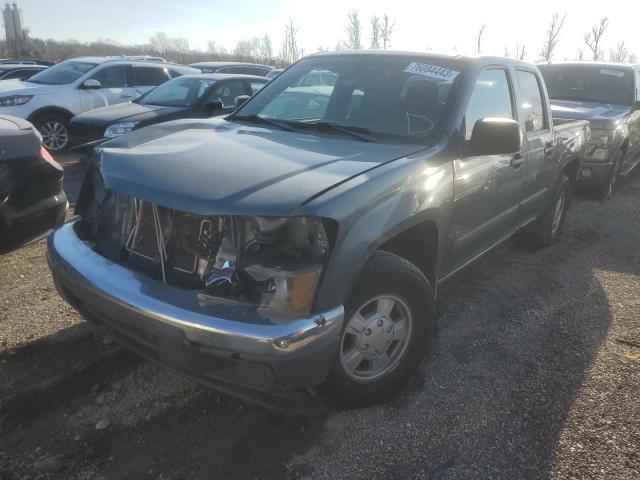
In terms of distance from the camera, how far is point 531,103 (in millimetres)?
4199

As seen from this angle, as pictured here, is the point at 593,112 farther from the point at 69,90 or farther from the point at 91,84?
the point at 69,90

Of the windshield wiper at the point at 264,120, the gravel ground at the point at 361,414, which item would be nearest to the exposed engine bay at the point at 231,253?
the gravel ground at the point at 361,414

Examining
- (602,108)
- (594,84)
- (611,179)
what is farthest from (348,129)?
(594,84)

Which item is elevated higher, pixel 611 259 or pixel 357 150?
pixel 357 150

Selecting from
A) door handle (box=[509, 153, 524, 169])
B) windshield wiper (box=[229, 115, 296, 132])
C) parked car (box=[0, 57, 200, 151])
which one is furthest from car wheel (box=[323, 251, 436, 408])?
parked car (box=[0, 57, 200, 151])

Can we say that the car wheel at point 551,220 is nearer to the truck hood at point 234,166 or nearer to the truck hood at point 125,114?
the truck hood at point 234,166

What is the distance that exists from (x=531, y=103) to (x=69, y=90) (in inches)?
334

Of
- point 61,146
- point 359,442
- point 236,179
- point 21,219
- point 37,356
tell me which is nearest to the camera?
point 236,179

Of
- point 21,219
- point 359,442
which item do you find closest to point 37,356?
point 21,219

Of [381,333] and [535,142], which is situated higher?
[535,142]

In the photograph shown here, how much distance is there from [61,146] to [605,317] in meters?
9.30

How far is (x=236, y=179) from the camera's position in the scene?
2.23 metres

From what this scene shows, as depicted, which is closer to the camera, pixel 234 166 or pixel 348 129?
pixel 234 166

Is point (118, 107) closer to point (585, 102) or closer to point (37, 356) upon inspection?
point (37, 356)
